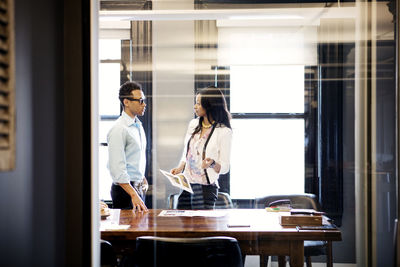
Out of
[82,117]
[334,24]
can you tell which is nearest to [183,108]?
[82,117]

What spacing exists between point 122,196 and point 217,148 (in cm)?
54

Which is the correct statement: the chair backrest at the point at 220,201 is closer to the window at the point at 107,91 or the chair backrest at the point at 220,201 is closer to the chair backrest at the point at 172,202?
the chair backrest at the point at 172,202

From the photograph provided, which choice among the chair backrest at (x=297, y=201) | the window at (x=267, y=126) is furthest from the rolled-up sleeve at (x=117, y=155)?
the chair backrest at (x=297, y=201)

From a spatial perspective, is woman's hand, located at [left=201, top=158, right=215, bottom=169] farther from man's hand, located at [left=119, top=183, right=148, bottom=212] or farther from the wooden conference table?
man's hand, located at [left=119, top=183, right=148, bottom=212]

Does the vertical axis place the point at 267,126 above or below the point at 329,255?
above

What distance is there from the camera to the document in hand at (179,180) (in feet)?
7.37

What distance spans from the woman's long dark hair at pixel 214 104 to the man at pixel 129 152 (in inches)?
12.0

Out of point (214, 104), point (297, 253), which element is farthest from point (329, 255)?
point (214, 104)

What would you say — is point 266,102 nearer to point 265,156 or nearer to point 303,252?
point 265,156

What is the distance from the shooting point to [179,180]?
2271mm

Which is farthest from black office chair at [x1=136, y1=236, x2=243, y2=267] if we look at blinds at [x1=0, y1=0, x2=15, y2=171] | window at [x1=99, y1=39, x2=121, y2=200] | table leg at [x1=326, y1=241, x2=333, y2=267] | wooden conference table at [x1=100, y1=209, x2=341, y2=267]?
blinds at [x1=0, y1=0, x2=15, y2=171]

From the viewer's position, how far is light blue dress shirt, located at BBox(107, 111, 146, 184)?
2.17 m

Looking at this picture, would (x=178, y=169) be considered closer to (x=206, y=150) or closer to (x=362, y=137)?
(x=206, y=150)

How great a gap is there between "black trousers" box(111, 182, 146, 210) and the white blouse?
25 centimetres
